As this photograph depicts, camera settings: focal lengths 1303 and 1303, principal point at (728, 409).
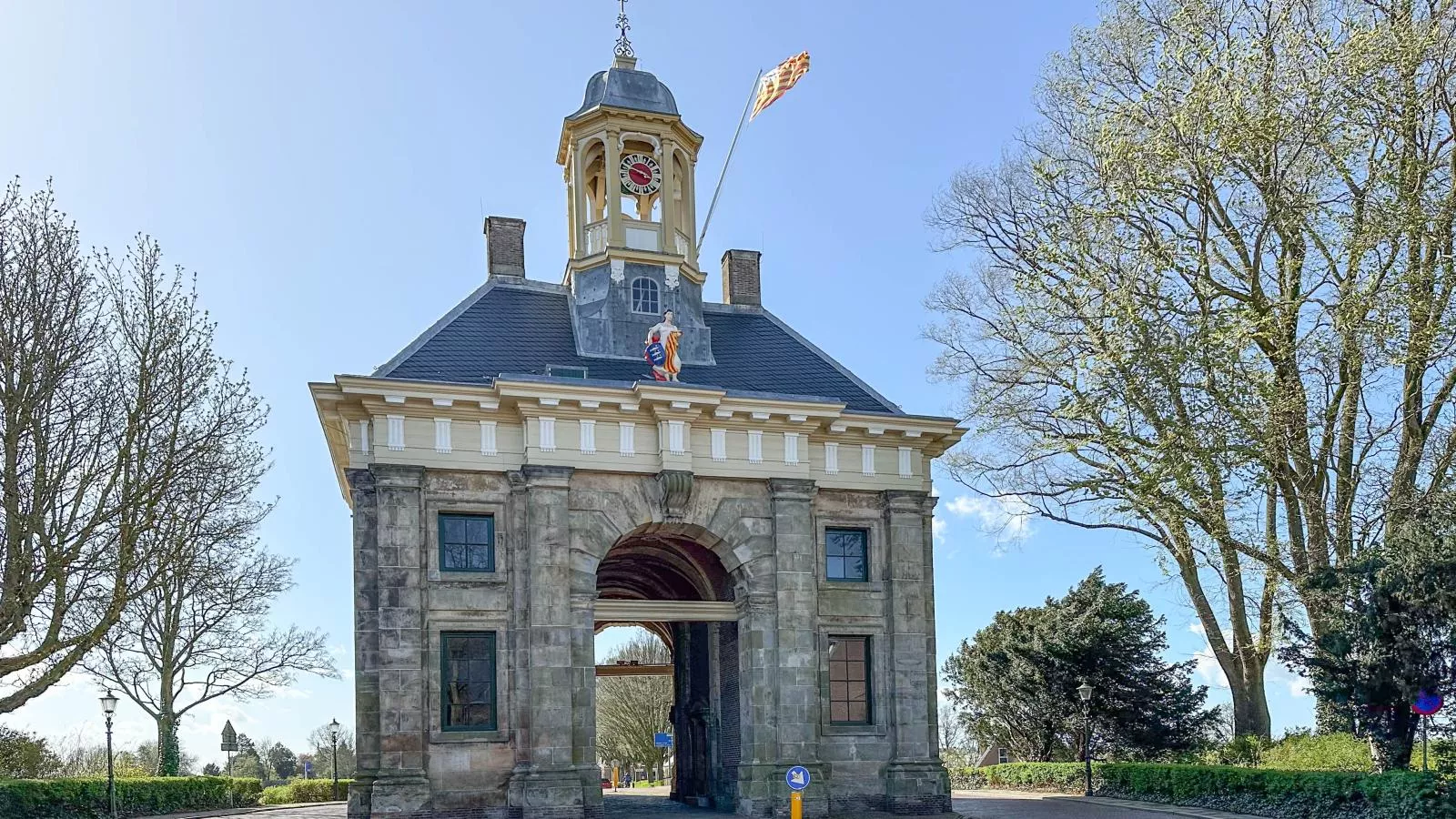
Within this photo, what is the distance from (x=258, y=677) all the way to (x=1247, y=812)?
28920 millimetres

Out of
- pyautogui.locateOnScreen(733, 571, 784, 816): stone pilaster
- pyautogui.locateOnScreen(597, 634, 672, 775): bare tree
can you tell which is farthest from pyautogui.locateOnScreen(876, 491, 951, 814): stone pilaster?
pyautogui.locateOnScreen(597, 634, 672, 775): bare tree

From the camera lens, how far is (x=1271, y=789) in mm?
22578

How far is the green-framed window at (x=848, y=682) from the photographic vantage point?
2477cm

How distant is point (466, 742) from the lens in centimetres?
2194

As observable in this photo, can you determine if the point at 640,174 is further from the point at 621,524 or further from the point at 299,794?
the point at 299,794

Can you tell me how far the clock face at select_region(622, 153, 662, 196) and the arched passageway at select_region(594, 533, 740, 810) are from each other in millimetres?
7686

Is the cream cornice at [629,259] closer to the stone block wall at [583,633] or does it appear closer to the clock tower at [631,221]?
the clock tower at [631,221]

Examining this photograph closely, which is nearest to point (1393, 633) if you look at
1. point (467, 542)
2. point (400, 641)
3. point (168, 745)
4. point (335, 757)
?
point (467, 542)

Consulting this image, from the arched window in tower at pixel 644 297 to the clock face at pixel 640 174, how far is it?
2.31m

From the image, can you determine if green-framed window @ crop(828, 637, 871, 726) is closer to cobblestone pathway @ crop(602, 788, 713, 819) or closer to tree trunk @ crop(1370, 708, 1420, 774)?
cobblestone pathway @ crop(602, 788, 713, 819)

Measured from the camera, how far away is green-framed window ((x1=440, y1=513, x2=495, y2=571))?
22688 mm

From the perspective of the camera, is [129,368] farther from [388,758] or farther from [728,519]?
[728,519]

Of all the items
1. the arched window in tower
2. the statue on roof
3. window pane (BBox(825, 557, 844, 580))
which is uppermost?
the arched window in tower

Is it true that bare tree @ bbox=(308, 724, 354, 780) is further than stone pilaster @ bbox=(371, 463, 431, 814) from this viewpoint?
Yes
